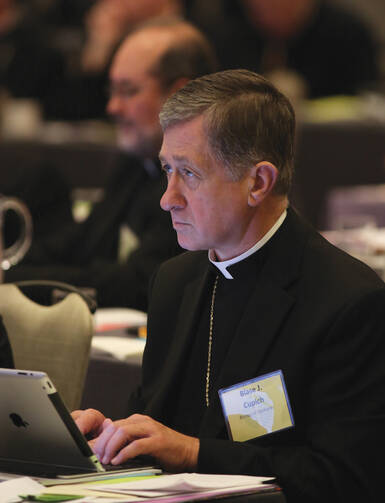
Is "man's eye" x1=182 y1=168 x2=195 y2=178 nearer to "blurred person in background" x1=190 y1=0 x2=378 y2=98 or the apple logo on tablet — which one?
the apple logo on tablet

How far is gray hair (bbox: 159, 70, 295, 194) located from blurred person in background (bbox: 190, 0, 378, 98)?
22.3 ft

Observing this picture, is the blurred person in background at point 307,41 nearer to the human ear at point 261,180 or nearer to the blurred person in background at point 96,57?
the blurred person in background at point 96,57

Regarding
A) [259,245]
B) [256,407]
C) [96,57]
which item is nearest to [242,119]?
[259,245]

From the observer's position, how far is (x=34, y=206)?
518 cm

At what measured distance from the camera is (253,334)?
205cm

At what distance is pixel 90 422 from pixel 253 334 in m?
0.36

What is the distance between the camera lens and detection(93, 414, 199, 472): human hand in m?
1.91

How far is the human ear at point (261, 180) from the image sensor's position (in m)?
2.07

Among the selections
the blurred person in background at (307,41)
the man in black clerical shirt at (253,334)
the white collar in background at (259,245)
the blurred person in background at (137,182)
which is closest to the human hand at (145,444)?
the man in black clerical shirt at (253,334)

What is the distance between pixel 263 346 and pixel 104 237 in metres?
2.62

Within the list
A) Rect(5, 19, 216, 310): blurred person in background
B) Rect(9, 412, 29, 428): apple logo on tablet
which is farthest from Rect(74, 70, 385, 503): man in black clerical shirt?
Rect(5, 19, 216, 310): blurred person in background

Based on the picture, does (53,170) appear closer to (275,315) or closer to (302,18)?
(275,315)

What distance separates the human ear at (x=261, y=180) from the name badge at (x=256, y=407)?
344 millimetres

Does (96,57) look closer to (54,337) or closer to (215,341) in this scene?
(54,337)
